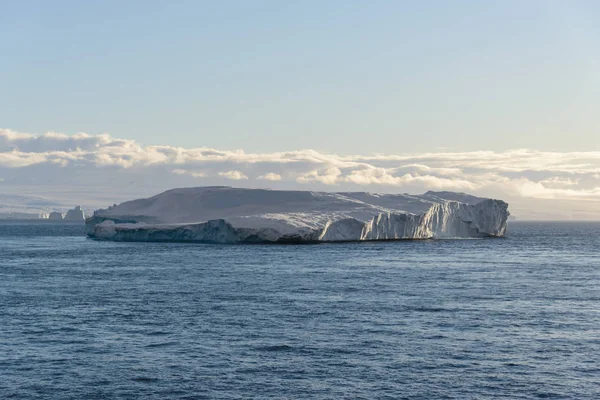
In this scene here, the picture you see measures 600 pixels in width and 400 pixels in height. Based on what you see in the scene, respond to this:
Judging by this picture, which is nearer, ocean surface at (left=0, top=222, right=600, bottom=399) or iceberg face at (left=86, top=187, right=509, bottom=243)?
ocean surface at (left=0, top=222, right=600, bottom=399)

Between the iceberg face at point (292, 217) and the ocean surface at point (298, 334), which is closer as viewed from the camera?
the ocean surface at point (298, 334)

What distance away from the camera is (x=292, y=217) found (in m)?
85.8

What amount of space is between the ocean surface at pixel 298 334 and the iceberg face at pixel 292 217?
104 feet

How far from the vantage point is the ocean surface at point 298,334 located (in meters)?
21.0

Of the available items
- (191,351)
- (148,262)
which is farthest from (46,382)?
(148,262)

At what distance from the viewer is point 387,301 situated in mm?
36562

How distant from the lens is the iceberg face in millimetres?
84500

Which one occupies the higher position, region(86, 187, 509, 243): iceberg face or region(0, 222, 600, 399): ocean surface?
region(86, 187, 509, 243): iceberg face

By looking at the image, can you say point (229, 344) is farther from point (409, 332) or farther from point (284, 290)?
point (284, 290)

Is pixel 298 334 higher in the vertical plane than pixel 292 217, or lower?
lower

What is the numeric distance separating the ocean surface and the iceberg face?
3166 centimetres

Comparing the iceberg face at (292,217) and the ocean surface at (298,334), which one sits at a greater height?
the iceberg face at (292,217)

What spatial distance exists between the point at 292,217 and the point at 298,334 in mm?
58430

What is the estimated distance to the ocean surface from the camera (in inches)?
827
